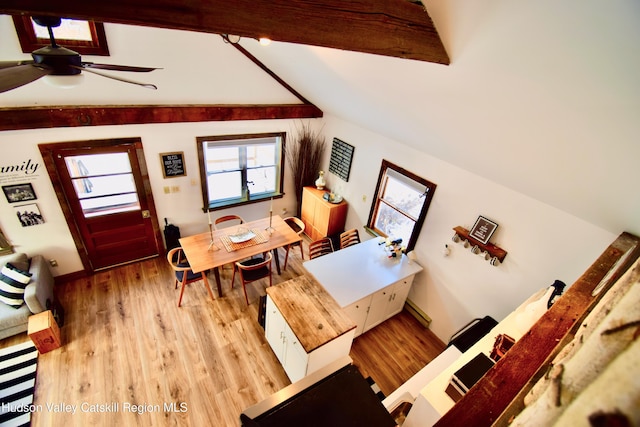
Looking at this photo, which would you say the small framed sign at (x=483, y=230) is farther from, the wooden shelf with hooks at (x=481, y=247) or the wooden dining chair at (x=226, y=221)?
the wooden dining chair at (x=226, y=221)

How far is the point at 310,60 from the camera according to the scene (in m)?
3.04

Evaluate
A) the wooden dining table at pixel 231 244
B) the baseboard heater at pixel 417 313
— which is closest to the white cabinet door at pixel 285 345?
the wooden dining table at pixel 231 244

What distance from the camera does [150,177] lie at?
14.2 ft

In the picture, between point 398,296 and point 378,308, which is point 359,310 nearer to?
point 378,308

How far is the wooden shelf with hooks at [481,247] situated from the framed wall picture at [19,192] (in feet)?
16.8

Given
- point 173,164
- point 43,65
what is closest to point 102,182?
point 173,164

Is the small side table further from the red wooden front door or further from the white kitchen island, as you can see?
the white kitchen island

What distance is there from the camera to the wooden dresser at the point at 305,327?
2883mm

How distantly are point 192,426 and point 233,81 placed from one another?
420 cm

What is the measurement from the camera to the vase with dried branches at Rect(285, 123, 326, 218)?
5.41 m

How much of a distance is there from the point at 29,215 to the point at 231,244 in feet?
8.02

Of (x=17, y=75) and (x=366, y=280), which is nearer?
(x=17, y=75)

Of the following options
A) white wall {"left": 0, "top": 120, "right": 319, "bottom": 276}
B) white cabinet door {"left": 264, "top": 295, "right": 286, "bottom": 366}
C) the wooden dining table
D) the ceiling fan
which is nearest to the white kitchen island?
white cabinet door {"left": 264, "top": 295, "right": 286, "bottom": 366}

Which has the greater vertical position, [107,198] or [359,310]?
[107,198]
